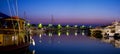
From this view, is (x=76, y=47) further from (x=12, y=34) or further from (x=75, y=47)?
(x=12, y=34)

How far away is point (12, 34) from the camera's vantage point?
29.5 meters

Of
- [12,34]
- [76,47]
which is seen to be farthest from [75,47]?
[12,34]

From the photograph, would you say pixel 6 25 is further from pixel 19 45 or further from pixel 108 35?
pixel 108 35

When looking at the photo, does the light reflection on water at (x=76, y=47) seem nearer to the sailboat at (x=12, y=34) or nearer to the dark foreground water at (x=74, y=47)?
the dark foreground water at (x=74, y=47)

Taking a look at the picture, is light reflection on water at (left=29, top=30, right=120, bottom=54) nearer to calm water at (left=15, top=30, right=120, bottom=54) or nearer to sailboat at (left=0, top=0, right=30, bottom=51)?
calm water at (left=15, top=30, right=120, bottom=54)

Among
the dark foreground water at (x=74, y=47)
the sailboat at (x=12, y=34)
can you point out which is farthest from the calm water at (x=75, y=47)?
the sailboat at (x=12, y=34)

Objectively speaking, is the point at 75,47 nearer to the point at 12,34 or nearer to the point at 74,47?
the point at 74,47

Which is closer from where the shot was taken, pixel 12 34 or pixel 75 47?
pixel 12 34

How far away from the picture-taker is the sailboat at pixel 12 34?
27.5 m

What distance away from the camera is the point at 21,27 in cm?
3431

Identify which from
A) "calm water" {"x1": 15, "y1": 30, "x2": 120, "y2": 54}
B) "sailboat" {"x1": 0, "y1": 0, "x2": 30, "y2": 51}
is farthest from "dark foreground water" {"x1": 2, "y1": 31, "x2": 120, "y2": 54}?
"sailboat" {"x1": 0, "y1": 0, "x2": 30, "y2": 51}

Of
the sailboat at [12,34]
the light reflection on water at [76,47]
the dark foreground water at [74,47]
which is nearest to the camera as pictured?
the sailboat at [12,34]

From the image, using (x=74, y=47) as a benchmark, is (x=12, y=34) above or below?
above

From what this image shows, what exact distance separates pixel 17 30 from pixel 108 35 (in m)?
51.6
